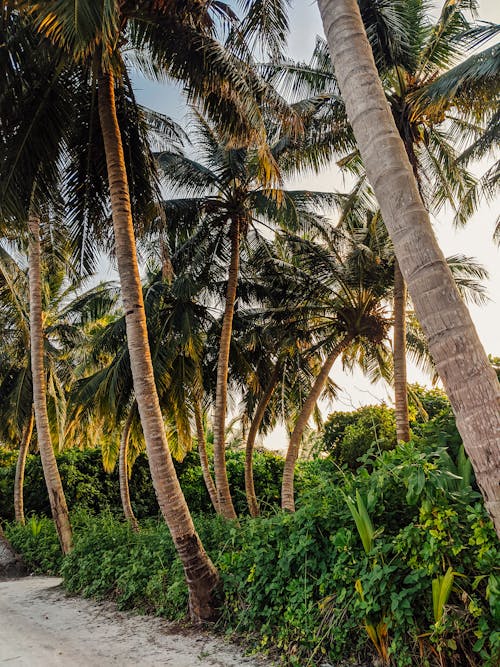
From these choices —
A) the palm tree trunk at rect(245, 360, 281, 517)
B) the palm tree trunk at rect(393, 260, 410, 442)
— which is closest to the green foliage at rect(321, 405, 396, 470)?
the palm tree trunk at rect(245, 360, 281, 517)

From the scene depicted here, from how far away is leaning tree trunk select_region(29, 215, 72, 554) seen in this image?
1009 centimetres

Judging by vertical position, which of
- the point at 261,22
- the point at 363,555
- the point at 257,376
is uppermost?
the point at 261,22

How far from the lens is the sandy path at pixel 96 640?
15.9 feet

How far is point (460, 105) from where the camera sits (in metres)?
9.89

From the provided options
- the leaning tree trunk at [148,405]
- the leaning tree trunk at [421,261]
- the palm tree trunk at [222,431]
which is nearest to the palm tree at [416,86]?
the palm tree trunk at [222,431]

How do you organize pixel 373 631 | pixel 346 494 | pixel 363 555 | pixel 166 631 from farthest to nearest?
pixel 166 631 → pixel 346 494 → pixel 363 555 → pixel 373 631

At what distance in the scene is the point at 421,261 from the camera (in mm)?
2719

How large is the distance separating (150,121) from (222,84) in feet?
10.3

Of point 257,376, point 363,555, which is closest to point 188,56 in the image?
point 363,555

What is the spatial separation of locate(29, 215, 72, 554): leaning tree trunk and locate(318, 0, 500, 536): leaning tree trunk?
28.4 feet

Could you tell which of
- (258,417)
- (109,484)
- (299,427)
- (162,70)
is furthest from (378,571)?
(109,484)

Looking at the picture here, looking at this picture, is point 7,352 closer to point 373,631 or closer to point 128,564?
point 128,564

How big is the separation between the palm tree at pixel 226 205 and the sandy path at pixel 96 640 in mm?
4068

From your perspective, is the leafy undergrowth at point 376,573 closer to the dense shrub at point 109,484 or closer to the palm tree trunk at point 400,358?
the palm tree trunk at point 400,358
